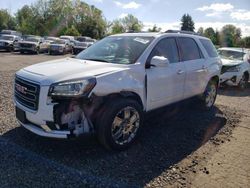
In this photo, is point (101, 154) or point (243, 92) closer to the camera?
point (101, 154)

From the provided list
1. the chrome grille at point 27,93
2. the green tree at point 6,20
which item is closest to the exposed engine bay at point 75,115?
the chrome grille at point 27,93

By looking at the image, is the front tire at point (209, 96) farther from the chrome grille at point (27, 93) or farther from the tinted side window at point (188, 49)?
the chrome grille at point (27, 93)

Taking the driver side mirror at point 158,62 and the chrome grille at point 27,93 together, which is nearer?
the chrome grille at point 27,93

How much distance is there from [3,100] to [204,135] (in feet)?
15.5

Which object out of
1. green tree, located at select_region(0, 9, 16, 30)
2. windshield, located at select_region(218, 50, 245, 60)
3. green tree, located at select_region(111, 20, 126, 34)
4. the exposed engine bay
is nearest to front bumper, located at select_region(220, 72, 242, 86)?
windshield, located at select_region(218, 50, 245, 60)

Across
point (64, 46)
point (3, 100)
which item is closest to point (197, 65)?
point (3, 100)

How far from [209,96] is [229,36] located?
230ft

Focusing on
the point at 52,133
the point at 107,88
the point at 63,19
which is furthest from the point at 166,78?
the point at 63,19

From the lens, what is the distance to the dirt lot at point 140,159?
3.54 m

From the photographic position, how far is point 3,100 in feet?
22.5

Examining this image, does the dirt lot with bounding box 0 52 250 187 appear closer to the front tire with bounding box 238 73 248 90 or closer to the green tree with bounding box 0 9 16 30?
the front tire with bounding box 238 73 248 90

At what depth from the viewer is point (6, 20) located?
8119 centimetres

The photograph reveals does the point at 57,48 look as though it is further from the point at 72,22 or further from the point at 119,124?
the point at 72,22

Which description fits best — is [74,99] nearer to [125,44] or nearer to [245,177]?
[125,44]
